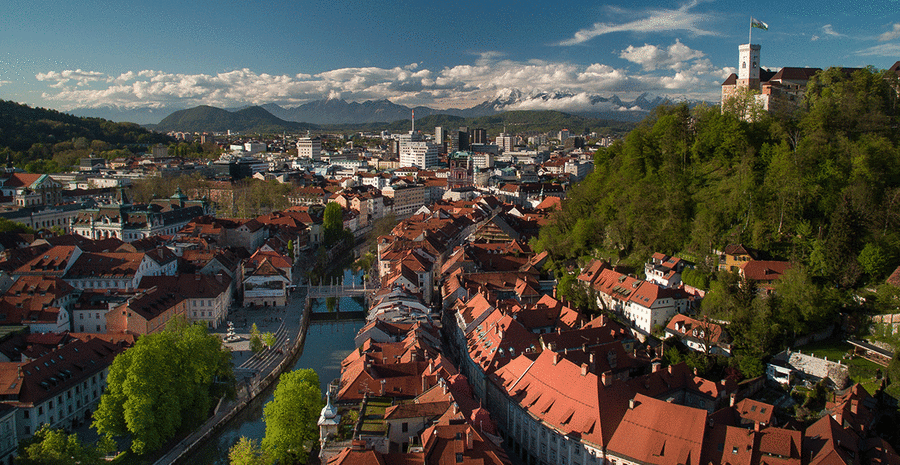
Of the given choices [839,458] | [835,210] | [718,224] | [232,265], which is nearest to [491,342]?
[839,458]

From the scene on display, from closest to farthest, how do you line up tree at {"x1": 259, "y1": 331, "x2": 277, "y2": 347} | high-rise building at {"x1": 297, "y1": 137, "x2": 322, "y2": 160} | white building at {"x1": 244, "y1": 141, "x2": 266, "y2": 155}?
A: 1. tree at {"x1": 259, "y1": 331, "x2": 277, "y2": 347}
2. white building at {"x1": 244, "y1": 141, "x2": 266, "y2": 155}
3. high-rise building at {"x1": 297, "y1": 137, "x2": 322, "y2": 160}

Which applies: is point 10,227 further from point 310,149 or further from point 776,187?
point 310,149

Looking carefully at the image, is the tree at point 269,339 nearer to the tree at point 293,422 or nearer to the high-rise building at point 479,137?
the tree at point 293,422

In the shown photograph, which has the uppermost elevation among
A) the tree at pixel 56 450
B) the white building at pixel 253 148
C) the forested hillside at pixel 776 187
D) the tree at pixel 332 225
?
the white building at pixel 253 148

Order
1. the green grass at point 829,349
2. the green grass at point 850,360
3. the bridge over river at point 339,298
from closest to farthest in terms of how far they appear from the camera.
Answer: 1. the green grass at point 850,360
2. the green grass at point 829,349
3. the bridge over river at point 339,298

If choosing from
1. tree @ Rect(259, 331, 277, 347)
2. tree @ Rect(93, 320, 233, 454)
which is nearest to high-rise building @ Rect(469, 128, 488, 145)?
tree @ Rect(259, 331, 277, 347)

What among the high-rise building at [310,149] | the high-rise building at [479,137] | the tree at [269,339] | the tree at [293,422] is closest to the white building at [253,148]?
the high-rise building at [310,149]

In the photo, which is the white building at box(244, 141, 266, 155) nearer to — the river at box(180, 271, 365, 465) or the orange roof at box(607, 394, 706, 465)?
the river at box(180, 271, 365, 465)

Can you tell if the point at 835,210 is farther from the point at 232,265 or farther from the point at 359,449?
the point at 232,265
